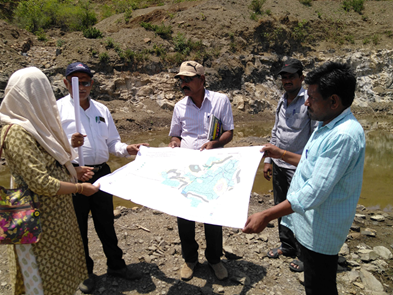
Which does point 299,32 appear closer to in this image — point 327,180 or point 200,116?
point 200,116

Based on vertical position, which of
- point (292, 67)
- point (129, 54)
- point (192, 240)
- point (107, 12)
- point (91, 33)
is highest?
point (107, 12)

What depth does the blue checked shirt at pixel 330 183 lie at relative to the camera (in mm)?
1629

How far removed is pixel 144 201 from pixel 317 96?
1560 mm

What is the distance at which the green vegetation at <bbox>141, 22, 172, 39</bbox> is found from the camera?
19.3 meters

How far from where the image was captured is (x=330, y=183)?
5.36 feet

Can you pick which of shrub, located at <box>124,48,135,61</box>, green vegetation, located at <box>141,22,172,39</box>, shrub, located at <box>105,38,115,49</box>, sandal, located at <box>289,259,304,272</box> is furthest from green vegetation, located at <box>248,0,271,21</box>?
sandal, located at <box>289,259,304,272</box>

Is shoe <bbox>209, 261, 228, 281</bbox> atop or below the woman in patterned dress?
below

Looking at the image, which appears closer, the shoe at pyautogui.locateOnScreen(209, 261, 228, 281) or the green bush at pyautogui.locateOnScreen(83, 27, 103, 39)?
the shoe at pyautogui.locateOnScreen(209, 261, 228, 281)

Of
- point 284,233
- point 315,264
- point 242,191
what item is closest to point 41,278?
point 242,191

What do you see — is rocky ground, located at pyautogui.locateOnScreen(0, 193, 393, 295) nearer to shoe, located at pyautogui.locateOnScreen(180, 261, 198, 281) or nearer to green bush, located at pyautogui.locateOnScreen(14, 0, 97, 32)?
shoe, located at pyautogui.locateOnScreen(180, 261, 198, 281)

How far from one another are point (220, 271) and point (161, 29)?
19.1 metres

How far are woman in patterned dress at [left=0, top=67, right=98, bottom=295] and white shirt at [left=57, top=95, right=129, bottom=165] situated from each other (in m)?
0.55

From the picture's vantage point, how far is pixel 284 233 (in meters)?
3.43

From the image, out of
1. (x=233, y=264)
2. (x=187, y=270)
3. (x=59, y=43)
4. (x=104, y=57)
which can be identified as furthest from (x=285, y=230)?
(x=59, y=43)
